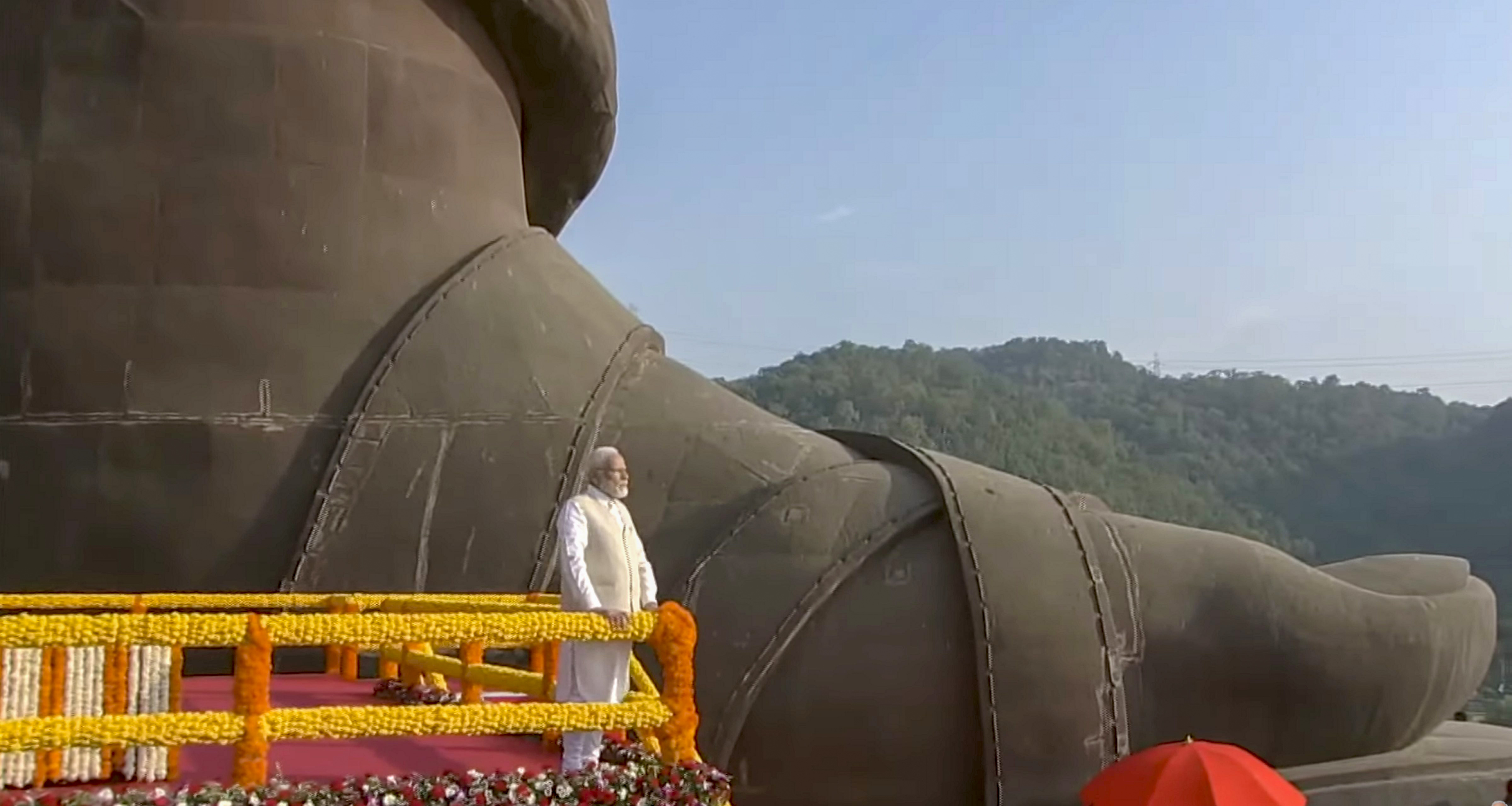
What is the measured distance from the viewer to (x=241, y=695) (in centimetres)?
516

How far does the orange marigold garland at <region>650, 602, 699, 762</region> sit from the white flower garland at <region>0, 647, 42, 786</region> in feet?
8.85

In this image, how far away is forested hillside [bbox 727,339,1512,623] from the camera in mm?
73875

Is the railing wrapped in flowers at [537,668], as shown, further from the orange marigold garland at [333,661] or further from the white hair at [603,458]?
the white hair at [603,458]

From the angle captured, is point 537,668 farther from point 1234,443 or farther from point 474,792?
point 1234,443

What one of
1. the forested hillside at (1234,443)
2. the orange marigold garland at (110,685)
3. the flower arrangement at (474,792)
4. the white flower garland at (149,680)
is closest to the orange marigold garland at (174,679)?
the white flower garland at (149,680)

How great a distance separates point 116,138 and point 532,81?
369 centimetres

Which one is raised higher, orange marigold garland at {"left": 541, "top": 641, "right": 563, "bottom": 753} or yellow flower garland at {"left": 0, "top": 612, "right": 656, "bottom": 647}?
yellow flower garland at {"left": 0, "top": 612, "right": 656, "bottom": 647}

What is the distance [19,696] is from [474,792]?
2331 mm

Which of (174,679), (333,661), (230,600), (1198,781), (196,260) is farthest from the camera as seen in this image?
(333,661)

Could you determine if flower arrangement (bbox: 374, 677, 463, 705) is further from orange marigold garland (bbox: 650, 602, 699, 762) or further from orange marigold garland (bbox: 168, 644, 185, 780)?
orange marigold garland (bbox: 650, 602, 699, 762)

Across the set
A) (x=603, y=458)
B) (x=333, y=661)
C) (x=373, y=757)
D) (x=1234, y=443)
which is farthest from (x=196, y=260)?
(x=1234, y=443)

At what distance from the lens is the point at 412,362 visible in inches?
377

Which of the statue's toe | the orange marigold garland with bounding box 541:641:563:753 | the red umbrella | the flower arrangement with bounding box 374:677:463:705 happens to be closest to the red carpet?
the orange marigold garland with bounding box 541:641:563:753

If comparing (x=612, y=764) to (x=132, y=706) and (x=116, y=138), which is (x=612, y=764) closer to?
(x=132, y=706)
